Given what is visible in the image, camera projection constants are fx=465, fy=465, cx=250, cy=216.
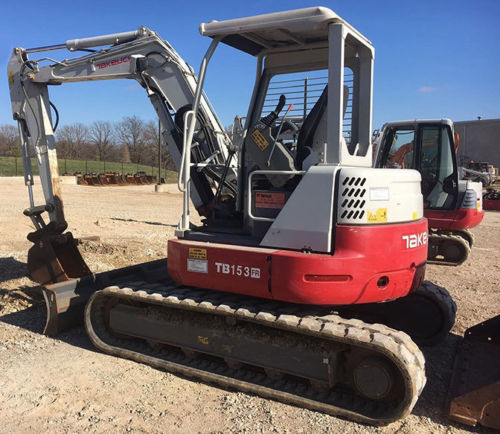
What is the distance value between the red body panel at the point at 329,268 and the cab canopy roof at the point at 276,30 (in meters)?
1.70

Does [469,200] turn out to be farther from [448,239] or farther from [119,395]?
[119,395]

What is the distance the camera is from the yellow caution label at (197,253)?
167 inches

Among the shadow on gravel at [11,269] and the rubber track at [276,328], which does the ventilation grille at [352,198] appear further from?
the shadow on gravel at [11,269]

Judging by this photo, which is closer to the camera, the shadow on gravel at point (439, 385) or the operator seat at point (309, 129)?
the shadow on gravel at point (439, 385)

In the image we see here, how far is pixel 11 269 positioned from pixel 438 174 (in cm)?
855

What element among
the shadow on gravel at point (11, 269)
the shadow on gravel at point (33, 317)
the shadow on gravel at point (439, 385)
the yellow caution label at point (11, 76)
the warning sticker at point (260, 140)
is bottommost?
the shadow on gravel at point (439, 385)

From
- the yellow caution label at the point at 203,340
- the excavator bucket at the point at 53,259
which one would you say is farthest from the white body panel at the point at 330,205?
the excavator bucket at the point at 53,259

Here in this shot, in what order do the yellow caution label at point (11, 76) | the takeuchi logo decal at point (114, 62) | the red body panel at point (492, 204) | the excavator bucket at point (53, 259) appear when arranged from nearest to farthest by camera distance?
the takeuchi logo decal at point (114, 62), the excavator bucket at point (53, 259), the yellow caution label at point (11, 76), the red body panel at point (492, 204)

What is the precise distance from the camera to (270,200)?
4.23 metres

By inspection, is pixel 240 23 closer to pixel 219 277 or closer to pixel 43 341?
pixel 219 277

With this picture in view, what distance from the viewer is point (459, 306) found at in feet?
21.9

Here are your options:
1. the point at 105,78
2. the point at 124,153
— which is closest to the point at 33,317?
the point at 105,78

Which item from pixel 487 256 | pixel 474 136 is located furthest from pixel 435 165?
pixel 474 136

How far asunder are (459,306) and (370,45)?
4103 millimetres
